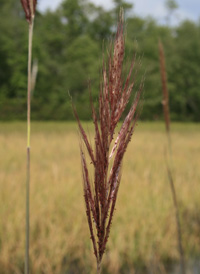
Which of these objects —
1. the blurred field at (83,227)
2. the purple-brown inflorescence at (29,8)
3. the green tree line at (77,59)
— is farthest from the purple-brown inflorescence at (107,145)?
the green tree line at (77,59)

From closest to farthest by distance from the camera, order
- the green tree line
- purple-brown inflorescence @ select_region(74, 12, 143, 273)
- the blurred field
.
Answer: purple-brown inflorescence @ select_region(74, 12, 143, 273), the blurred field, the green tree line

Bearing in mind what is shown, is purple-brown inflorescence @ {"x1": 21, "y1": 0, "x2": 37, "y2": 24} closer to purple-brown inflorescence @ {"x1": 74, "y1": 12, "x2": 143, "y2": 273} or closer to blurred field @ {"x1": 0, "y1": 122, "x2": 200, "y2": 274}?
purple-brown inflorescence @ {"x1": 74, "y1": 12, "x2": 143, "y2": 273}

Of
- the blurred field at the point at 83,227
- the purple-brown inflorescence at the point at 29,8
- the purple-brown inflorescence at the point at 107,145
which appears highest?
the purple-brown inflorescence at the point at 29,8

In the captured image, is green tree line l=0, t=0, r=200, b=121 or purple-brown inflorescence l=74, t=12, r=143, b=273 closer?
purple-brown inflorescence l=74, t=12, r=143, b=273

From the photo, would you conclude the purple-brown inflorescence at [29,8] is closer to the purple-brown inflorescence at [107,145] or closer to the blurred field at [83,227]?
the purple-brown inflorescence at [107,145]

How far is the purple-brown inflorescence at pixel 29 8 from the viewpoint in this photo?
0.73 metres

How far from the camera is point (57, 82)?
127 ft

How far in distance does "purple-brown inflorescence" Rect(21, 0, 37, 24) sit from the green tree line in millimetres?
28664

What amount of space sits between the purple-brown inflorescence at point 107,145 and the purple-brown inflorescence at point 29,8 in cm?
23

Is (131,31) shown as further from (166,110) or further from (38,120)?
(166,110)

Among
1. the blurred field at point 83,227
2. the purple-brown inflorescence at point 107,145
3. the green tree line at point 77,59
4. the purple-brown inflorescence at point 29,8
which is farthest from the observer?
the green tree line at point 77,59

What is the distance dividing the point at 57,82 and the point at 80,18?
12.6 m

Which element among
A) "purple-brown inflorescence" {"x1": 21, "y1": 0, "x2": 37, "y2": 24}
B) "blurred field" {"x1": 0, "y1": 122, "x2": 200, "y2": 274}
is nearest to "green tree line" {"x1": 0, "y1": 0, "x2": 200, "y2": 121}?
"blurred field" {"x1": 0, "y1": 122, "x2": 200, "y2": 274}

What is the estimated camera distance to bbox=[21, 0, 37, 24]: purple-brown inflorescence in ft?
2.39
